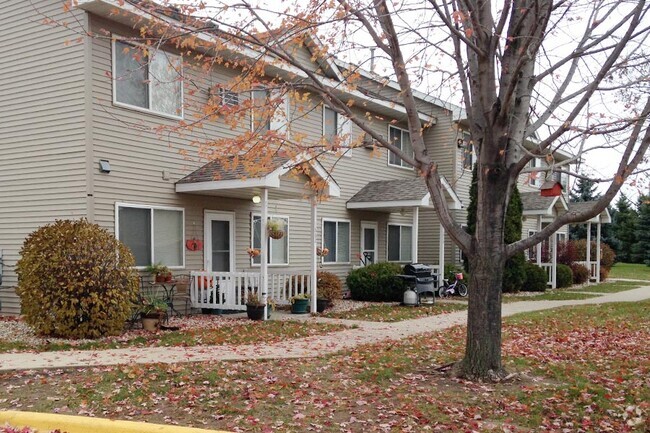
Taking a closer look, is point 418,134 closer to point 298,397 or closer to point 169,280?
point 298,397

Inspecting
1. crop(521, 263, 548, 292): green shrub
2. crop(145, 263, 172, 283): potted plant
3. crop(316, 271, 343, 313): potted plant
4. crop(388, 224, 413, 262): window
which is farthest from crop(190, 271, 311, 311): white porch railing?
crop(521, 263, 548, 292): green shrub

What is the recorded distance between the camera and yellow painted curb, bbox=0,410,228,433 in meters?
5.16

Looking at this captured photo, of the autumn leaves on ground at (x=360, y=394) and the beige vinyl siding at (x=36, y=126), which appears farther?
the beige vinyl siding at (x=36, y=126)

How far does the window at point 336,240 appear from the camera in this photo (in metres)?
18.6

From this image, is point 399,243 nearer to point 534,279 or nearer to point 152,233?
point 534,279

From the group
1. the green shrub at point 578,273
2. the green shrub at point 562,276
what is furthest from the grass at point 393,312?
the green shrub at point 578,273

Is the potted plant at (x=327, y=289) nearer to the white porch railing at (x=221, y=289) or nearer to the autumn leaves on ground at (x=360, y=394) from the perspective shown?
the white porch railing at (x=221, y=289)

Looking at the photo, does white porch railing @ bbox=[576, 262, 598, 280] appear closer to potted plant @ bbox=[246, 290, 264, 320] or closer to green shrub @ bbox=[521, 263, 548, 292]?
green shrub @ bbox=[521, 263, 548, 292]

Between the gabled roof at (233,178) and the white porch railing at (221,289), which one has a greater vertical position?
the gabled roof at (233,178)

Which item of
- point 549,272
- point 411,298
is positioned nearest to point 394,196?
point 411,298

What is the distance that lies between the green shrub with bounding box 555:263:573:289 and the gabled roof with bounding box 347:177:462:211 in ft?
24.5

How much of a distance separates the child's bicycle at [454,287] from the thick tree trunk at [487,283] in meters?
12.1

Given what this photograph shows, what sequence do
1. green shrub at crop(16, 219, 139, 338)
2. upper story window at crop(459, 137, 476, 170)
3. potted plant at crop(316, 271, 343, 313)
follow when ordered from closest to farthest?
green shrub at crop(16, 219, 139, 338)
upper story window at crop(459, 137, 476, 170)
potted plant at crop(316, 271, 343, 313)

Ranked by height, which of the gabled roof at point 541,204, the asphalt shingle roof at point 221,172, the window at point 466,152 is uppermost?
the window at point 466,152
